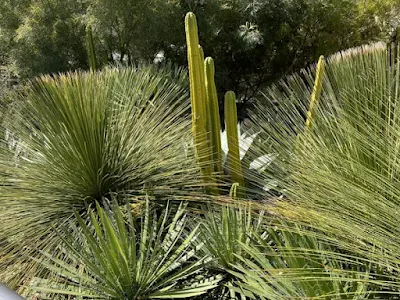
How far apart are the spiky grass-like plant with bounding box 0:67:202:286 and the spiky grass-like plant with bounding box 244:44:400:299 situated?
0.58 meters

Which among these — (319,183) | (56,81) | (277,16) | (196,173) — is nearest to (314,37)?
(277,16)

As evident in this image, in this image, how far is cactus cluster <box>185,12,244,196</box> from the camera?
6.86 feet

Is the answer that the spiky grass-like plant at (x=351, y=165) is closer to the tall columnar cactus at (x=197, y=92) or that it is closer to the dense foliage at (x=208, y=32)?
the tall columnar cactus at (x=197, y=92)

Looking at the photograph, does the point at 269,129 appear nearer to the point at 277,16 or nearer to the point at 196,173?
the point at 196,173

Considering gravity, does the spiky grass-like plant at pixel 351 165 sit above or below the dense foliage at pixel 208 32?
below

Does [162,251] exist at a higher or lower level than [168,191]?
lower

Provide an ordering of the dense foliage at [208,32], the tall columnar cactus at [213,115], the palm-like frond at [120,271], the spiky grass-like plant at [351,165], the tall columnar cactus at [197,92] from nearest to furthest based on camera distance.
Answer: the spiky grass-like plant at [351,165]
the palm-like frond at [120,271]
the tall columnar cactus at [197,92]
the tall columnar cactus at [213,115]
the dense foliage at [208,32]

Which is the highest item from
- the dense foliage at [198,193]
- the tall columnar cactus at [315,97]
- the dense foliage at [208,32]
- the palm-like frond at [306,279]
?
the dense foliage at [208,32]

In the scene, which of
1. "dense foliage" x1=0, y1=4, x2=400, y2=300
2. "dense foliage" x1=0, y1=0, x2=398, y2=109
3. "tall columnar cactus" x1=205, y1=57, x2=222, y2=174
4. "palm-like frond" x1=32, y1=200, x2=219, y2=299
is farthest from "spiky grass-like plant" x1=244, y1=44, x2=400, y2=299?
"dense foliage" x1=0, y1=0, x2=398, y2=109

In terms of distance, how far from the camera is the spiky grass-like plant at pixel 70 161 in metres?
1.68

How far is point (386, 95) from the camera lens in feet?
4.18

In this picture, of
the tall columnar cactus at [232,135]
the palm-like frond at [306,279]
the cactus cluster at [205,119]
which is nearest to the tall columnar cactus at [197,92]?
the cactus cluster at [205,119]

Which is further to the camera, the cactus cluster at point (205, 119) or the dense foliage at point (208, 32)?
the dense foliage at point (208, 32)

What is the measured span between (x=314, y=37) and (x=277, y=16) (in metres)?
0.59
